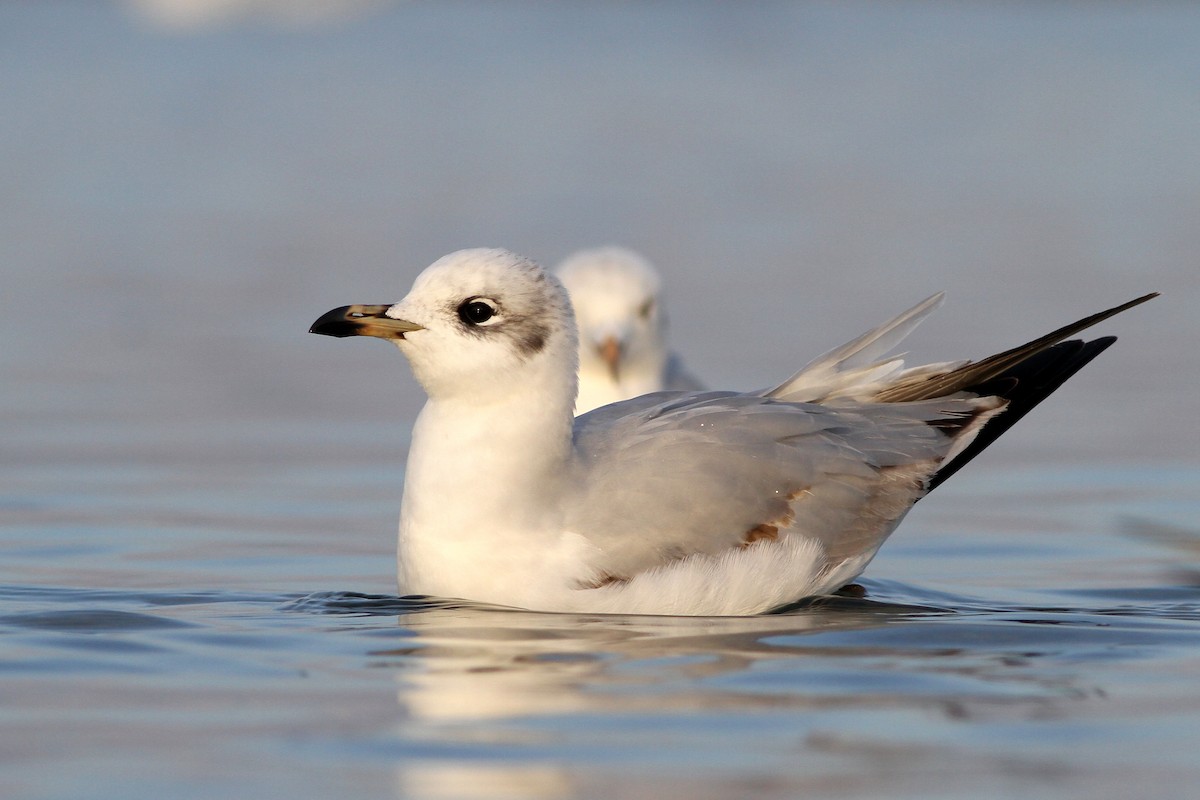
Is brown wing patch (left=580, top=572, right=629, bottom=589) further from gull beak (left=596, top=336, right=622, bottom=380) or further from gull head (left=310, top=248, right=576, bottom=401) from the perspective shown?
gull beak (left=596, top=336, right=622, bottom=380)

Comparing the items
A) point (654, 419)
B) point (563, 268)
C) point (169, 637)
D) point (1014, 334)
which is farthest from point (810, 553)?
point (1014, 334)

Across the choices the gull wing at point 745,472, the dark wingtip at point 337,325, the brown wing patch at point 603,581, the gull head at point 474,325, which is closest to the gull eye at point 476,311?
the gull head at point 474,325

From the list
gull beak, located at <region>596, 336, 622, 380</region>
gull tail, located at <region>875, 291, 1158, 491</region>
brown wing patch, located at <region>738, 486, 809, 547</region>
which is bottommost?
brown wing patch, located at <region>738, 486, 809, 547</region>

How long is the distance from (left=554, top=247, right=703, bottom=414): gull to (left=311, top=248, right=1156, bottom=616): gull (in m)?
2.79

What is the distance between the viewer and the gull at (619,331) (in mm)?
10406

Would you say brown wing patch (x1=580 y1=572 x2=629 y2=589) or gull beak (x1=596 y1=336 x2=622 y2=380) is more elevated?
gull beak (x1=596 y1=336 x2=622 y2=380)

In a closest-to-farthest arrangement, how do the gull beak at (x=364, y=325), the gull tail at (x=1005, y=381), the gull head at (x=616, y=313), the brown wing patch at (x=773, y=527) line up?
the gull beak at (x=364, y=325) < the brown wing patch at (x=773, y=527) < the gull tail at (x=1005, y=381) < the gull head at (x=616, y=313)

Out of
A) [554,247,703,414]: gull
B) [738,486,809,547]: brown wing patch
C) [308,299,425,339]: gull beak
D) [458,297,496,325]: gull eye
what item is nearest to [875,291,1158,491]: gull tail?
[738,486,809,547]: brown wing patch

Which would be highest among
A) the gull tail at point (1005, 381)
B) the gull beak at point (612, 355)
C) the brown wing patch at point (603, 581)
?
the gull beak at point (612, 355)

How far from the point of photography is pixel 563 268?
11.2m

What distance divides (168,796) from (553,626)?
207cm

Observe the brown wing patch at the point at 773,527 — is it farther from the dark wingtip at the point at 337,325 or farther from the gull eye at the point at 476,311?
the dark wingtip at the point at 337,325

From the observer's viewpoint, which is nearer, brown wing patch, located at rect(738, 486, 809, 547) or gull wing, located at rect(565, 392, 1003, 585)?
gull wing, located at rect(565, 392, 1003, 585)

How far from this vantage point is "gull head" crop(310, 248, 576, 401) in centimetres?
700
